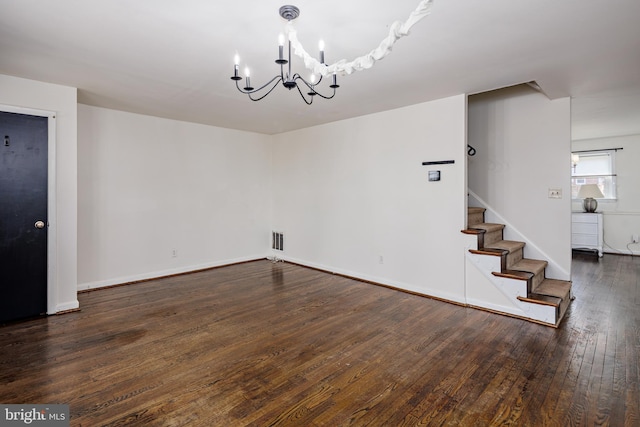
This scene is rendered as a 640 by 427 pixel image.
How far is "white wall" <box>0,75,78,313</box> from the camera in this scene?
3447mm

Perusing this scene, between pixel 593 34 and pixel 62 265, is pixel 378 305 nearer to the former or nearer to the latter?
pixel 593 34

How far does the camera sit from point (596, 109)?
4.64 metres

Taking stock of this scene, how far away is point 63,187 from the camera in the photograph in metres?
3.54

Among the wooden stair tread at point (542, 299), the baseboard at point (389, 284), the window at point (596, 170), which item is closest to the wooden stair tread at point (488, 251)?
the wooden stair tread at point (542, 299)

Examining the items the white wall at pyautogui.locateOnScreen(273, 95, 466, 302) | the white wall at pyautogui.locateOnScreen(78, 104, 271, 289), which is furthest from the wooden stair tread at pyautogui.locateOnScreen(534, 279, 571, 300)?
the white wall at pyautogui.locateOnScreen(78, 104, 271, 289)

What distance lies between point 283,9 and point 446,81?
2.01 metres

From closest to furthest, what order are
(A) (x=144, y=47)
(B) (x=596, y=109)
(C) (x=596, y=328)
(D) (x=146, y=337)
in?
(A) (x=144, y=47) → (D) (x=146, y=337) → (C) (x=596, y=328) → (B) (x=596, y=109)

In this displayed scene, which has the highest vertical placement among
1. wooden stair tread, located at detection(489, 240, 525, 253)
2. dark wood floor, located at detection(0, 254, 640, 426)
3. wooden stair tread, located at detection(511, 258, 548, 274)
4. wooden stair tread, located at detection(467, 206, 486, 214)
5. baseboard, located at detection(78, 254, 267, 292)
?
wooden stair tread, located at detection(467, 206, 486, 214)

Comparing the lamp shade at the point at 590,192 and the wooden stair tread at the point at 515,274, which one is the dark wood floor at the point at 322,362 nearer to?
the wooden stair tread at the point at 515,274

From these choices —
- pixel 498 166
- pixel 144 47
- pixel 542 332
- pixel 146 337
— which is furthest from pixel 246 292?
pixel 498 166

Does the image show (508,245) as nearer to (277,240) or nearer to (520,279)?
(520,279)

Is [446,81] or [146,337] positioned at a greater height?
[446,81]

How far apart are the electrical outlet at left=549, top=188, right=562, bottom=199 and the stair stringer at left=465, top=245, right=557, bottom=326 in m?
1.20

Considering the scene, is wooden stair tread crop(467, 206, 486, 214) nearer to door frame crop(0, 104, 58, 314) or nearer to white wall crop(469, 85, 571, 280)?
white wall crop(469, 85, 571, 280)
